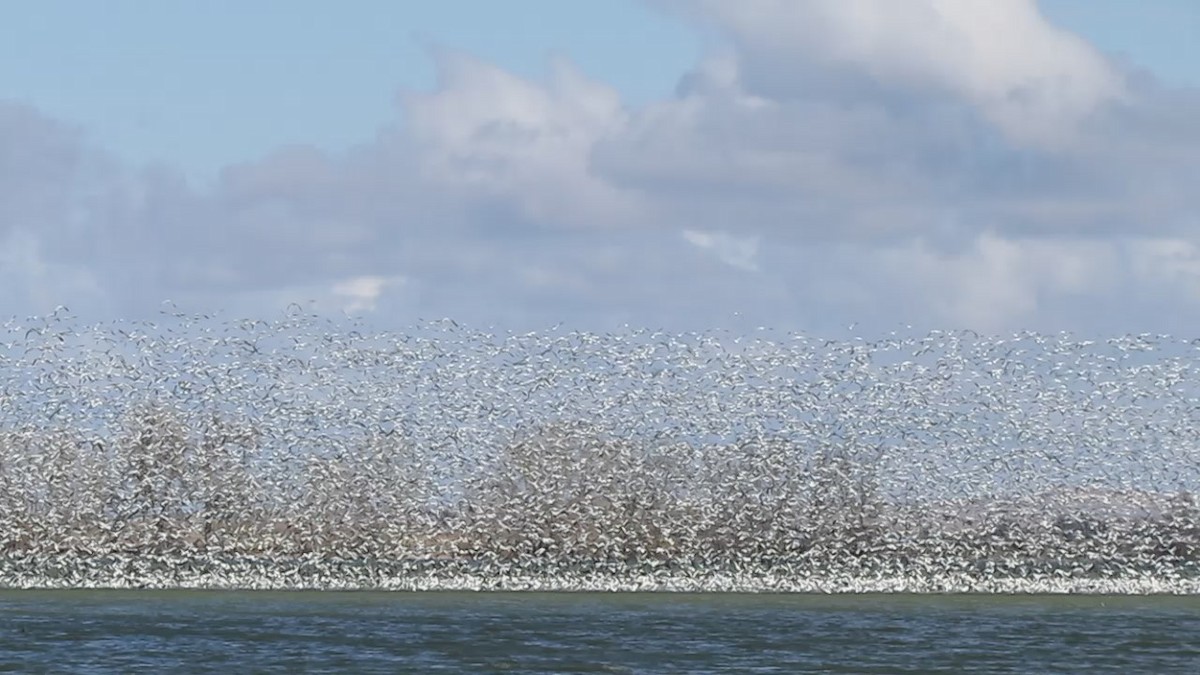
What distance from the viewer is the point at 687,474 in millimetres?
71000

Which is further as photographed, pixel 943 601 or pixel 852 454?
pixel 852 454

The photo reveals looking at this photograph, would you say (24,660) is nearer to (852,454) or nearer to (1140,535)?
(852,454)

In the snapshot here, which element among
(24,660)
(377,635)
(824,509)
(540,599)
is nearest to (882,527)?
(824,509)

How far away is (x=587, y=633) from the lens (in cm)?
5228

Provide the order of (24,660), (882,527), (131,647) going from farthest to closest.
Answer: (882,527) → (131,647) → (24,660)

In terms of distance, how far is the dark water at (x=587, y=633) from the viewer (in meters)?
44.7

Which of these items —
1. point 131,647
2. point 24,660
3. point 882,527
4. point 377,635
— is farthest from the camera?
point 882,527

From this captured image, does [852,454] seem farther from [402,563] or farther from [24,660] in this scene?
[24,660]

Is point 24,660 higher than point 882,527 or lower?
lower

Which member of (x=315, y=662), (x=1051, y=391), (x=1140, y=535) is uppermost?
(x=1051, y=391)

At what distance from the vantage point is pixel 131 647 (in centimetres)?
4812

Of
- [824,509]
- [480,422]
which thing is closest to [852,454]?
[824,509]

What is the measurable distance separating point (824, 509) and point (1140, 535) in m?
11.6

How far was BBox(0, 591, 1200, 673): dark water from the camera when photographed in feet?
147
